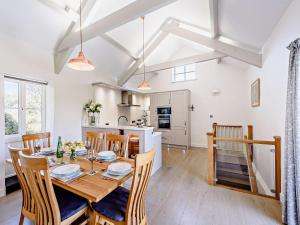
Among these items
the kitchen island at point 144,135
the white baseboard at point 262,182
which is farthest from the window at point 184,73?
the white baseboard at point 262,182

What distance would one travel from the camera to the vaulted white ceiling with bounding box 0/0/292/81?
2182 mm

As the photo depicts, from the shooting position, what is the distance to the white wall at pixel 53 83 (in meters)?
2.54

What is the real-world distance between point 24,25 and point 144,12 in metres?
2.29

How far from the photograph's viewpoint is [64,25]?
286cm

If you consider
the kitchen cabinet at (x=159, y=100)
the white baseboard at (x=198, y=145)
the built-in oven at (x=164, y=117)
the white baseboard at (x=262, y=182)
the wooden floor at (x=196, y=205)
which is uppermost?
the kitchen cabinet at (x=159, y=100)

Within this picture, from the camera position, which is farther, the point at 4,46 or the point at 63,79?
the point at 63,79

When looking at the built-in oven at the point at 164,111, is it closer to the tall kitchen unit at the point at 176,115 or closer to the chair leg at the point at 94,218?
the tall kitchen unit at the point at 176,115

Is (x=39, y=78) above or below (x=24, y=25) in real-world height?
below

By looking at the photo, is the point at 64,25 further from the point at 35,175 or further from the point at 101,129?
the point at 35,175

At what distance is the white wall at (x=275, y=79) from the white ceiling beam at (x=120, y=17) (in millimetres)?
1568

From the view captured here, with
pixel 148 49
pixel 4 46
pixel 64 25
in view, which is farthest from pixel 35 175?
pixel 148 49

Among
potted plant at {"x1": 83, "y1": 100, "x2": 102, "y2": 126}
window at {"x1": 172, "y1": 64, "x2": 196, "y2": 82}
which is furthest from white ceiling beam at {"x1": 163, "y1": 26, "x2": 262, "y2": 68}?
potted plant at {"x1": 83, "y1": 100, "x2": 102, "y2": 126}

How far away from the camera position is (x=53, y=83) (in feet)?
10.8

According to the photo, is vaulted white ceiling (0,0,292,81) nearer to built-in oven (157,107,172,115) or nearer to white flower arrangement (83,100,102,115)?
white flower arrangement (83,100,102,115)
